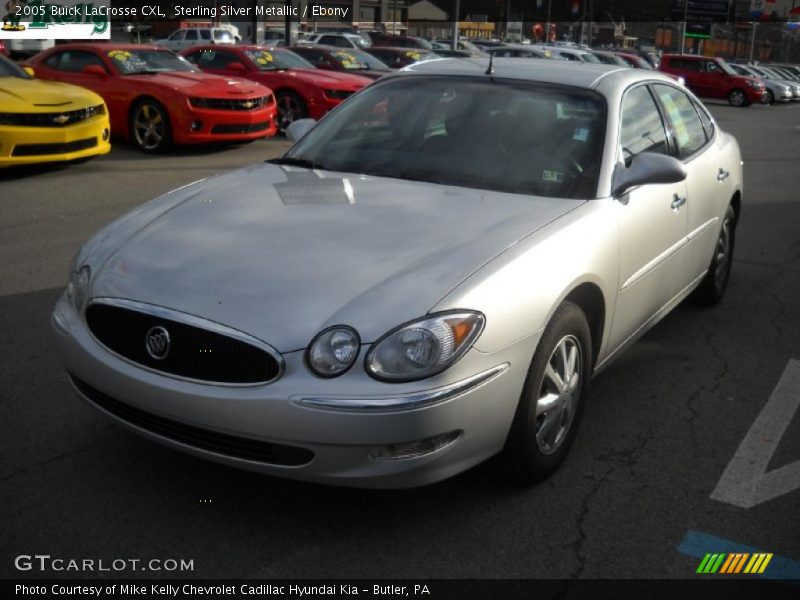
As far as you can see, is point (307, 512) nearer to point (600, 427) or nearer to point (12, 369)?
point (600, 427)

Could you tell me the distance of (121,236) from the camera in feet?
12.0

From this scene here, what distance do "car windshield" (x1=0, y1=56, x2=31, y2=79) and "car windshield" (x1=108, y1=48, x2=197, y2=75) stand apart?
196 centimetres

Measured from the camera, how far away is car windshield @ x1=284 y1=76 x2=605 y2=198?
4137mm

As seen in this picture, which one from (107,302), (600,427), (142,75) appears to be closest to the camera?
(107,302)

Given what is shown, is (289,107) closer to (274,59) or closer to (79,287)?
(274,59)

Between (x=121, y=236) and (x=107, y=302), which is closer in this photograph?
(x=107, y=302)

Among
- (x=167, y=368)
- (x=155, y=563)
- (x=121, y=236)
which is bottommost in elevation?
(x=155, y=563)

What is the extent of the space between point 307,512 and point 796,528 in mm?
1726

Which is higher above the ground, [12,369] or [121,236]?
[121,236]

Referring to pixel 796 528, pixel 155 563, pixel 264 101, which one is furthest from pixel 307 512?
pixel 264 101

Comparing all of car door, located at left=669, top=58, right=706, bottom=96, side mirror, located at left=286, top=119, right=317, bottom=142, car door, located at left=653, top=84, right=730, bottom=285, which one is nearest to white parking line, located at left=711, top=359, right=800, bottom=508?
car door, located at left=653, top=84, right=730, bottom=285

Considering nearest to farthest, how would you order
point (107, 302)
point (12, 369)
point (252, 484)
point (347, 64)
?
point (107, 302), point (252, 484), point (12, 369), point (347, 64)

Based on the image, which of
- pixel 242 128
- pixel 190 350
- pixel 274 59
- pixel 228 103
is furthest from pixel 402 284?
pixel 274 59

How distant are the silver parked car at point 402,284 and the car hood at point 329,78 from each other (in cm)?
981
